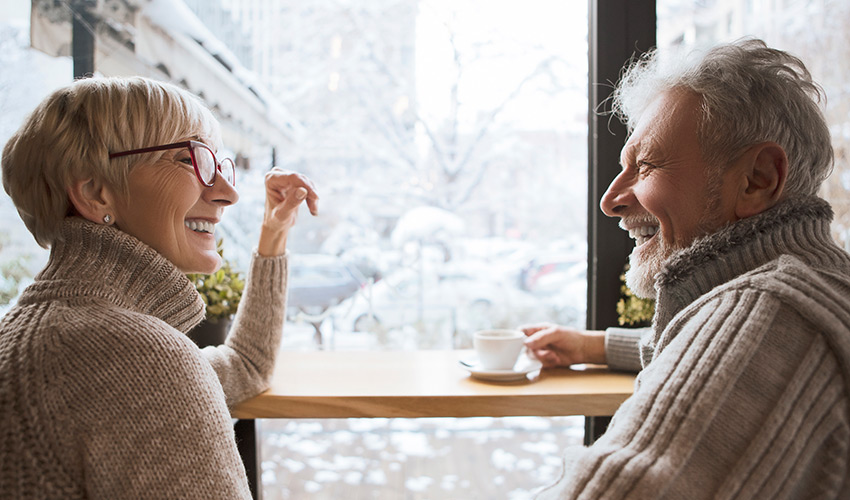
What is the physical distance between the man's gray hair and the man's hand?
69cm

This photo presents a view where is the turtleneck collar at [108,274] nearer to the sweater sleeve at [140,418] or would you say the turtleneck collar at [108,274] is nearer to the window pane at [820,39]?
the sweater sleeve at [140,418]

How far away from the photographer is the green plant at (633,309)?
167 cm

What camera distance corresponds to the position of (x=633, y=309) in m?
1.69

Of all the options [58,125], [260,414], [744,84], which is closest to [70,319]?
[58,125]

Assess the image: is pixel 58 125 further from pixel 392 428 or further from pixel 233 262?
pixel 392 428

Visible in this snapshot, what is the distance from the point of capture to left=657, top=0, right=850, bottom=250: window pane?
74.2 inches

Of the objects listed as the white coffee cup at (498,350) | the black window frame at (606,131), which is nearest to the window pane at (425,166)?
the black window frame at (606,131)

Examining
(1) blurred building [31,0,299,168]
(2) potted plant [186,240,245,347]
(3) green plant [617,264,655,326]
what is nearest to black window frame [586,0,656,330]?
(3) green plant [617,264,655,326]

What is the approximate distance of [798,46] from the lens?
6.24ft

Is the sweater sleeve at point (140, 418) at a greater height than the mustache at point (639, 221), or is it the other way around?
the mustache at point (639, 221)

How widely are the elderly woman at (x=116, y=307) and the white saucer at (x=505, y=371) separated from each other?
566 millimetres

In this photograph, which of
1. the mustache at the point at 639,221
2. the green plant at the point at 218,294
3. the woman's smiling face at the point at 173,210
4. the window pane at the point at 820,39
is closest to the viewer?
the woman's smiling face at the point at 173,210

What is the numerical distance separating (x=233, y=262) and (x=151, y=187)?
29.8 inches

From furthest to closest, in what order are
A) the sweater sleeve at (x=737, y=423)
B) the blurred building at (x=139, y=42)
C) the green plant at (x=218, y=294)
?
the blurred building at (x=139, y=42) → the green plant at (x=218, y=294) → the sweater sleeve at (x=737, y=423)
